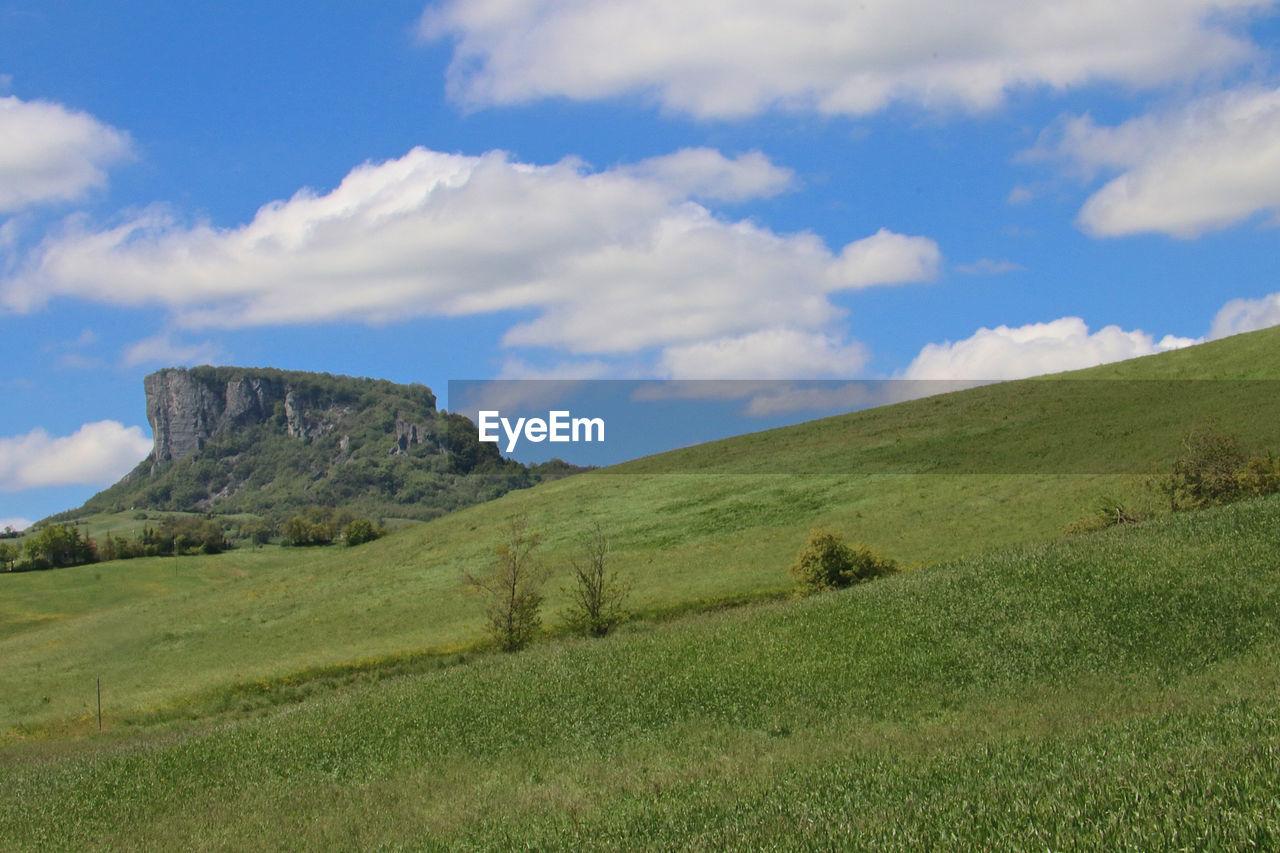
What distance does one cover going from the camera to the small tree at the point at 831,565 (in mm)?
40469

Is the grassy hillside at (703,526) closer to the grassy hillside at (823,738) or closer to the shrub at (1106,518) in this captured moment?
the shrub at (1106,518)

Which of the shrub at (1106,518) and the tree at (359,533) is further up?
the tree at (359,533)

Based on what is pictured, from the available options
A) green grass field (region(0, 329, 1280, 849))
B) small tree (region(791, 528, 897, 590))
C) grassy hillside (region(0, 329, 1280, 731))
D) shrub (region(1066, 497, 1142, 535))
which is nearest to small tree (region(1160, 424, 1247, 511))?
grassy hillside (region(0, 329, 1280, 731))

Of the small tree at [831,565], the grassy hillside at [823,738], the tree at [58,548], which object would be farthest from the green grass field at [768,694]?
the tree at [58,548]

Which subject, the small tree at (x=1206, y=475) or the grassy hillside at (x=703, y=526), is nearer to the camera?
the small tree at (x=1206, y=475)

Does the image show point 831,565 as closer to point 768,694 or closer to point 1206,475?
point 1206,475

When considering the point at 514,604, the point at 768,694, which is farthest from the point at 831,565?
the point at 768,694

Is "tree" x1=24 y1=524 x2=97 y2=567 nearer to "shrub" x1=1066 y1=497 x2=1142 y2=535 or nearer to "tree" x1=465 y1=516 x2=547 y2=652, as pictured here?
"tree" x1=465 y1=516 x2=547 y2=652

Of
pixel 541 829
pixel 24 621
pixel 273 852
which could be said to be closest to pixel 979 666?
pixel 541 829

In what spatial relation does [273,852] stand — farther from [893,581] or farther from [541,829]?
[893,581]

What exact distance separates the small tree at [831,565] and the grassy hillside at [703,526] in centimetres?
356

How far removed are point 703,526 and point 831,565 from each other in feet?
72.2

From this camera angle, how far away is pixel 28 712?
144 ft

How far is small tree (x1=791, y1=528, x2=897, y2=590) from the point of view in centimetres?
4047
